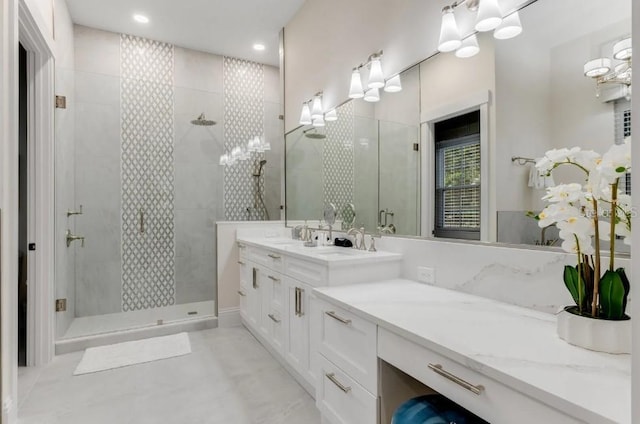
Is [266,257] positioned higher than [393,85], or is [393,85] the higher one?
[393,85]

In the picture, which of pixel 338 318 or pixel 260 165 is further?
pixel 260 165

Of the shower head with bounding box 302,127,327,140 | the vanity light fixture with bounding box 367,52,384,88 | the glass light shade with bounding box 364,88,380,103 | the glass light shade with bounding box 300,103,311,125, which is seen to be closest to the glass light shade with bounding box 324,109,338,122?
the shower head with bounding box 302,127,327,140

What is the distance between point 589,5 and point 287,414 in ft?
7.47

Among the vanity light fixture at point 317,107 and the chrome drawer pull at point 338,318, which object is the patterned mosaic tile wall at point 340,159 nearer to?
the vanity light fixture at point 317,107

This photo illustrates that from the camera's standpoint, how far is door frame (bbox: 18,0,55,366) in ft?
8.08

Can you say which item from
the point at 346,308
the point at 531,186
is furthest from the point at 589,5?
the point at 346,308

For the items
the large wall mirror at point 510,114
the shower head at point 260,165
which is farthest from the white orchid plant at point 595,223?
the shower head at point 260,165

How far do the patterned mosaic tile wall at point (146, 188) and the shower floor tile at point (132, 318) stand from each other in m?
0.14

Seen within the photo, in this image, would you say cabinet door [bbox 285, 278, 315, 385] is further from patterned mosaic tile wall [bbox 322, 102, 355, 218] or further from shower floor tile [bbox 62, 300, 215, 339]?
shower floor tile [bbox 62, 300, 215, 339]

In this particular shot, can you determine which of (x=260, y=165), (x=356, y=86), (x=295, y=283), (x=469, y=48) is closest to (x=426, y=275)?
(x=295, y=283)

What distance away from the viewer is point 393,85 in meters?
2.14

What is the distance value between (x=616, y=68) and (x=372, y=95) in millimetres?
A: 1392

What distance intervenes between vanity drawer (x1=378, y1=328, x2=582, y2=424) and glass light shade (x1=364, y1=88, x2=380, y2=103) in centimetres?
162

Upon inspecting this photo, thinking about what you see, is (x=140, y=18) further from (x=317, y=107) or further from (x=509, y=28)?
(x=509, y=28)
